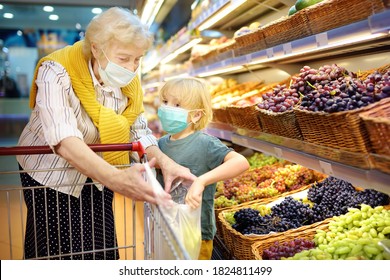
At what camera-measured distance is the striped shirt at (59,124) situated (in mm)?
1606

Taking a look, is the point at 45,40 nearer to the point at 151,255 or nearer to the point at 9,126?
the point at 9,126

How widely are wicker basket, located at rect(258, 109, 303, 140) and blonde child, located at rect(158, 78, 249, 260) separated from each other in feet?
1.03

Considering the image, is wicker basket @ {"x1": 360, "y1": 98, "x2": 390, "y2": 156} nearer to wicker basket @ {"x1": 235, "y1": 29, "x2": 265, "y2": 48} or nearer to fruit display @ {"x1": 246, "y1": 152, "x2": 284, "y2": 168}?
wicker basket @ {"x1": 235, "y1": 29, "x2": 265, "y2": 48}

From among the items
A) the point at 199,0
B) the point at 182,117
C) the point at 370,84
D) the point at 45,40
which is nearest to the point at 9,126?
the point at 45,40

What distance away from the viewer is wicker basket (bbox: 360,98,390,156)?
147 centimetres

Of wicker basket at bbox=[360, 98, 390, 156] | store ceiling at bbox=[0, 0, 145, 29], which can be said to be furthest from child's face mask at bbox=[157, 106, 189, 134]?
store ceiling at bbox=[0, 0, 145, 29]

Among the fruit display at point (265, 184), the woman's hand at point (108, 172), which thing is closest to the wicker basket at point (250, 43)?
the fruit display at point (265, 184)

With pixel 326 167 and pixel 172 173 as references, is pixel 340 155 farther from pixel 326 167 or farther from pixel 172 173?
pixel 172 173

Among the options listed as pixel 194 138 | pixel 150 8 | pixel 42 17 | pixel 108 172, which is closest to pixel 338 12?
pixel 194 138

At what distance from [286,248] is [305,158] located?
0.46 meters

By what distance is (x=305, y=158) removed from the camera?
6.59 feet

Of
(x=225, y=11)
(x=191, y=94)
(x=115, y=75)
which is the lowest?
(x=191, y=94)
